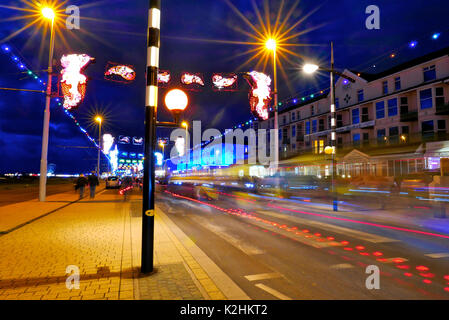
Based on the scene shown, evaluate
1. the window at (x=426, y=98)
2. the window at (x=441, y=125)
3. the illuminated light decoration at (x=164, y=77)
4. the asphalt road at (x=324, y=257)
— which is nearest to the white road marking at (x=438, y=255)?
the asphalt road at (x=324, y=257)

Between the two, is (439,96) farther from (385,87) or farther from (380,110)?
(385,87)

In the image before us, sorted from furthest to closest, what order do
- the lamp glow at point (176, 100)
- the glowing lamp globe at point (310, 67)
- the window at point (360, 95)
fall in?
the window at point (360, 95)
the glowing lamp globe at point (310, 67)
the lamp glow at point (176, 100)

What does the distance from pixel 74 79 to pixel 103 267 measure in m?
11.4

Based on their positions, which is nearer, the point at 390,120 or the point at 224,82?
the point at 224,82

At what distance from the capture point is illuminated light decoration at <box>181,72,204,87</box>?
1511 centimetres

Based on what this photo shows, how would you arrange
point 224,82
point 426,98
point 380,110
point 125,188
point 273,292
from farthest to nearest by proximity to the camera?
1. point 380,110
2. point 426,98
3. point 125,188
4. point 224,82
5. point 273,292

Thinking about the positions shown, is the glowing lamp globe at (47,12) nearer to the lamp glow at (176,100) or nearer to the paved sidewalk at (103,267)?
the paved sidewalk at (103,267)

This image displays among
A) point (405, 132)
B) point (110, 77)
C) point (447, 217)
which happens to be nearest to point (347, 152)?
point (405, 132)

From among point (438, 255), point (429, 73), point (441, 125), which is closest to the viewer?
point (438, 255)

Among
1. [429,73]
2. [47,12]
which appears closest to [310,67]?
[47,12]

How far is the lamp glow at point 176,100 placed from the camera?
5.35m

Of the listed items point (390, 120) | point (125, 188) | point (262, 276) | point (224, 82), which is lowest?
point (262, 276)

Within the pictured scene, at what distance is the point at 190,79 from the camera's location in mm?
15227

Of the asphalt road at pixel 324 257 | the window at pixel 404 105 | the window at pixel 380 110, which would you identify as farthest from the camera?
the window at pixel 380 110
